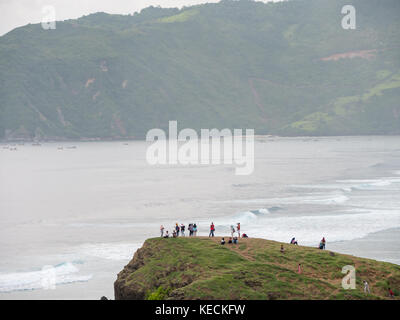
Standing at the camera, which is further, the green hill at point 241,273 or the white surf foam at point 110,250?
the white surf foam at point 110,250

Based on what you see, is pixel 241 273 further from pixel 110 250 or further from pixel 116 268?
pixel 110 250

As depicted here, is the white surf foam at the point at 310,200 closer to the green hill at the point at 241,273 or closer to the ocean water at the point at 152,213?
the ocean water at the point at 152,213

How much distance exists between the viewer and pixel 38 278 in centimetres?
4809

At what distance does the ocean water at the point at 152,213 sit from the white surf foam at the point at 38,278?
8cm

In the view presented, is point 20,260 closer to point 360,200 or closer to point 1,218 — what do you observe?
point 1,218

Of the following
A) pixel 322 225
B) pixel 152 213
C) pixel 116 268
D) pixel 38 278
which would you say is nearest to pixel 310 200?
pixel 322 225

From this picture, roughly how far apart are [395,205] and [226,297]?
51.6m

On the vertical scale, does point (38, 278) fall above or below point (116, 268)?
below

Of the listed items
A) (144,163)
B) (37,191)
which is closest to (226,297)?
(37,191)

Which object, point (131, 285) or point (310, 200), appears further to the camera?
point (310, 200)

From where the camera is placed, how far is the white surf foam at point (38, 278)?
4616 cm

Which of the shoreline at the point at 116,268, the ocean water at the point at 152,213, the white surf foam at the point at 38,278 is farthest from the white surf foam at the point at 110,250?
the white surf foam at the point at 38,278

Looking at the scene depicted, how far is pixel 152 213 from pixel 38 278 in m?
33.9

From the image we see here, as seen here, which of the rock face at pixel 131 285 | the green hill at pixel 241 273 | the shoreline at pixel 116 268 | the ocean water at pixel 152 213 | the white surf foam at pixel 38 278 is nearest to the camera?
Result: the green hill at pixel 241 273
